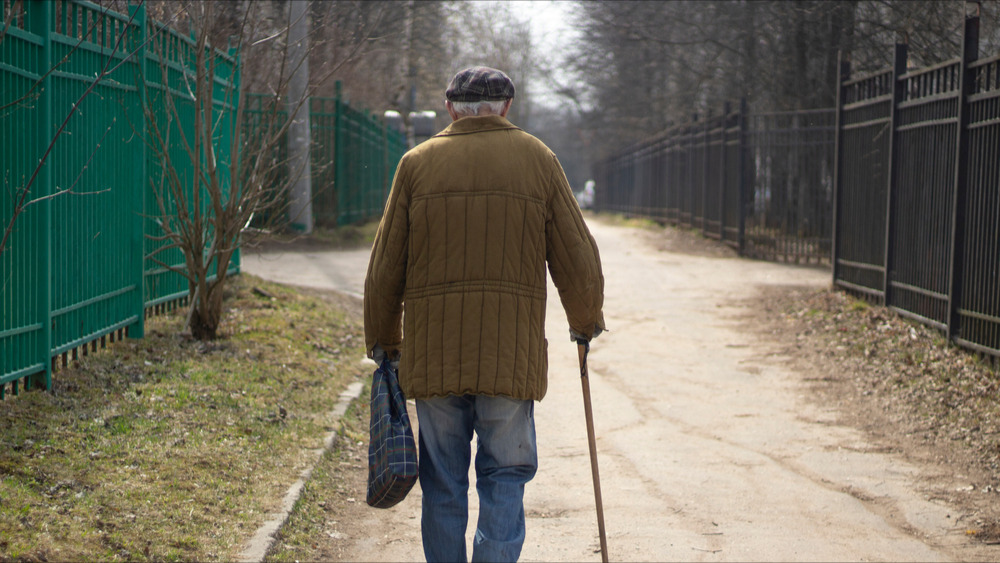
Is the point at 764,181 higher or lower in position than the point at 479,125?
higher

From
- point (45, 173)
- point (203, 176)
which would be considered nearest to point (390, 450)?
point (45, 173)

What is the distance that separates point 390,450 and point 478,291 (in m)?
0.66

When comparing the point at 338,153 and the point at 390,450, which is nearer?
the point at 390,450

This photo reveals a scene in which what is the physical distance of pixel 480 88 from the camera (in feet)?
11.2

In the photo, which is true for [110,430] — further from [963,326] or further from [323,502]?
[963,326]

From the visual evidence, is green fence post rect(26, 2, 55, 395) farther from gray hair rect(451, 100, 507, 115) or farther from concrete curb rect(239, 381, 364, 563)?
gray hair rect(451, 100, 507, 115)

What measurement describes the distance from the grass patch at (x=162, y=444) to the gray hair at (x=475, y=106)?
6.69ft

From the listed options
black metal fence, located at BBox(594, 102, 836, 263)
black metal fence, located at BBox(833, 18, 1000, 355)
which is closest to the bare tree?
black metal fence, located at BBox(833, 18, 1000, 355)

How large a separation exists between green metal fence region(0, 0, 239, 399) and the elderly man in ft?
5.52

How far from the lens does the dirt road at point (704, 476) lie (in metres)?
4.60

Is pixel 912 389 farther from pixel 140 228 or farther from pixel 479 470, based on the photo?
pixel 140 228

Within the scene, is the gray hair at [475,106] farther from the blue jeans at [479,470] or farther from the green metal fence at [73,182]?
the green metal fence at [73,182]

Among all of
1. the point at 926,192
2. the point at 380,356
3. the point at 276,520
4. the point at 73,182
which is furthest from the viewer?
the point at 926,192

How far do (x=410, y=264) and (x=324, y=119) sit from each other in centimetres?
1553
